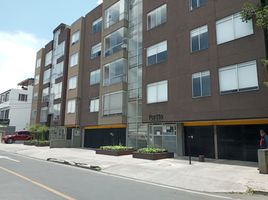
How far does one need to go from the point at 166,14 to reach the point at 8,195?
18.9 meters

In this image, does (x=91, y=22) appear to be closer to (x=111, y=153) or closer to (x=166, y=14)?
(x=166, y=14)

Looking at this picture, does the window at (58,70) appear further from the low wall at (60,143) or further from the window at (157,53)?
the window at (157,53)

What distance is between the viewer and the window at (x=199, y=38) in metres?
20.1

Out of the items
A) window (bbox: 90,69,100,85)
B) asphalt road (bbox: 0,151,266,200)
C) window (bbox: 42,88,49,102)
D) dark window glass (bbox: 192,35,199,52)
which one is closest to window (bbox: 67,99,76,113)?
window (bbox: 90,69,100,85)

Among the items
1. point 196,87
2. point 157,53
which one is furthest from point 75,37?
point 196,87

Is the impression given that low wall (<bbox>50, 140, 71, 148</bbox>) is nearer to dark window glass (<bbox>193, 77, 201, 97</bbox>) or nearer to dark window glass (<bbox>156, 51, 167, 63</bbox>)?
dark window glass (<bbox>156, 51, 167, 63</bbox>)

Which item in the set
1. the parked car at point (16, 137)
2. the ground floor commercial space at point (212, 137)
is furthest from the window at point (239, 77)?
the parked car at point (16, 137)

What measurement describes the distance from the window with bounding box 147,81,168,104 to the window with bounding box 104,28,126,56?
7081 millimetres

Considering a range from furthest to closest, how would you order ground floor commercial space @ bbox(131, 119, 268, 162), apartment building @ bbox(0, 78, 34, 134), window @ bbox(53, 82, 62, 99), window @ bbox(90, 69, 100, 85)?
apartment building @ bbox(0, 78, 34, 134) → window @ bbox(53, 82, 62, 99) → window @ bbox(90, 69, 100, 85) → ground floor commercial space @ bbox(131, 119, 268, 162)

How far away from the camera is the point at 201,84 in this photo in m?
19.8

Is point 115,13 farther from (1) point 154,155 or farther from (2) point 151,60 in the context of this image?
(1) point 154,155

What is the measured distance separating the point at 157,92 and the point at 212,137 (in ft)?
18.5

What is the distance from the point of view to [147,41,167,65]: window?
916 inches

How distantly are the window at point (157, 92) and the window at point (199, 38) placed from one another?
3660mm
